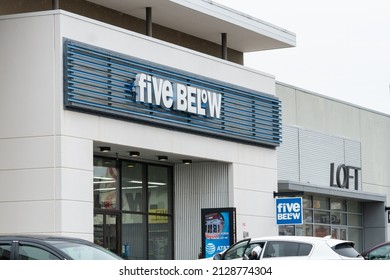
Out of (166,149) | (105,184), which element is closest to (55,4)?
(166,149)

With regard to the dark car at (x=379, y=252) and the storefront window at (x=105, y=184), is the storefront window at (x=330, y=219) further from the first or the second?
the dark car at (x=379, y=252)

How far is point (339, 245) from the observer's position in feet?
66.3

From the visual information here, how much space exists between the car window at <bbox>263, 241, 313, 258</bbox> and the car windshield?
225 inches

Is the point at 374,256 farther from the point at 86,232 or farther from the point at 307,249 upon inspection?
the point at 86,232

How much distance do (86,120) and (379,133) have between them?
22.5 metres

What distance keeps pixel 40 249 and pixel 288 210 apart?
56.7 feet

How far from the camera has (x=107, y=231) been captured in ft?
90.5

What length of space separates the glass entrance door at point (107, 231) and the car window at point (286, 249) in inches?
323

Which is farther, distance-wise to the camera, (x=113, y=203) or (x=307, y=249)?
(x=113, y=203)

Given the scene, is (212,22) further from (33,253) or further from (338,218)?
(33,253)

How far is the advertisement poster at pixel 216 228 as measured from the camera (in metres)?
27.9

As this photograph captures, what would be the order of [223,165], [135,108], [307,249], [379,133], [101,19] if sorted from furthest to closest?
1. [379,133]
2. [223,165]
3. [101,19]
4. [135,108]
5. [307,249]

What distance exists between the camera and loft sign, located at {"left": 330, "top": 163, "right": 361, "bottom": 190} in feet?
124
